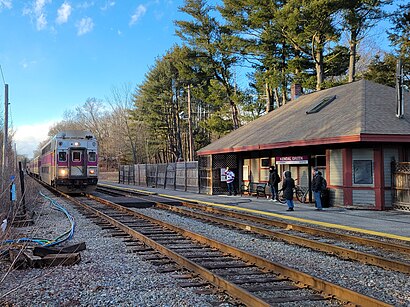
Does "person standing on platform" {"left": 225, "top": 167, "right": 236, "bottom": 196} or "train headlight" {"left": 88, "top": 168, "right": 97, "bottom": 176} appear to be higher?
"train headlight" {"left": 88, "top": 168, "right": 97, "bottom": 176}

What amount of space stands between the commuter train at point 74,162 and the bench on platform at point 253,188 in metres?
8.87

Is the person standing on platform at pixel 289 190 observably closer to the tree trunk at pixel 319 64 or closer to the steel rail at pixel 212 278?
the steel rail at pixel 212 278

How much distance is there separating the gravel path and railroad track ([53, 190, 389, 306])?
1.56 ft

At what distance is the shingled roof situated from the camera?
16438 millimetres

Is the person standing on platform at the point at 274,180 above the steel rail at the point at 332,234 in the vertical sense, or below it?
above

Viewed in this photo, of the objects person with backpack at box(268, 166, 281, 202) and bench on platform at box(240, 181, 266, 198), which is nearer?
person with backpack at box(268, 166, 281, 202)

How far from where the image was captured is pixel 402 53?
92.1ft

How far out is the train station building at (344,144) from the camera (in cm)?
1675

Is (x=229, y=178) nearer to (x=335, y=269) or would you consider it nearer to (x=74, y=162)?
(x=74, y=162)

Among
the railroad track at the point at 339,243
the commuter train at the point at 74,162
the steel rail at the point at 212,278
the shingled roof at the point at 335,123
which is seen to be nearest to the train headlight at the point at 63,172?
the commuter train at the point at 74,162

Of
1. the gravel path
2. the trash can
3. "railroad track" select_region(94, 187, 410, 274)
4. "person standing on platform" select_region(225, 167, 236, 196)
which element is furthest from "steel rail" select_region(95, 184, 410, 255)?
"person standing on platform" select_region(225, 167, 236, 196)

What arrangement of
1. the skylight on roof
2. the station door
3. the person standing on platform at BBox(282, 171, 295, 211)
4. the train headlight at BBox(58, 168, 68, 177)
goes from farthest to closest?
1. the train headlight at BBox(58, 168, 68, 177)
2. the skylight on roof
3. the person standing on platform at BBox(282, 171, 295, 211)
4. the station door

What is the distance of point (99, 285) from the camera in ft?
21.3

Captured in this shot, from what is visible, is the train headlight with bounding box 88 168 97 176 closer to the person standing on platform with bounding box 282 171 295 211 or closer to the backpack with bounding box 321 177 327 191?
the person standing on platform with bounding box 282 171 295 211
